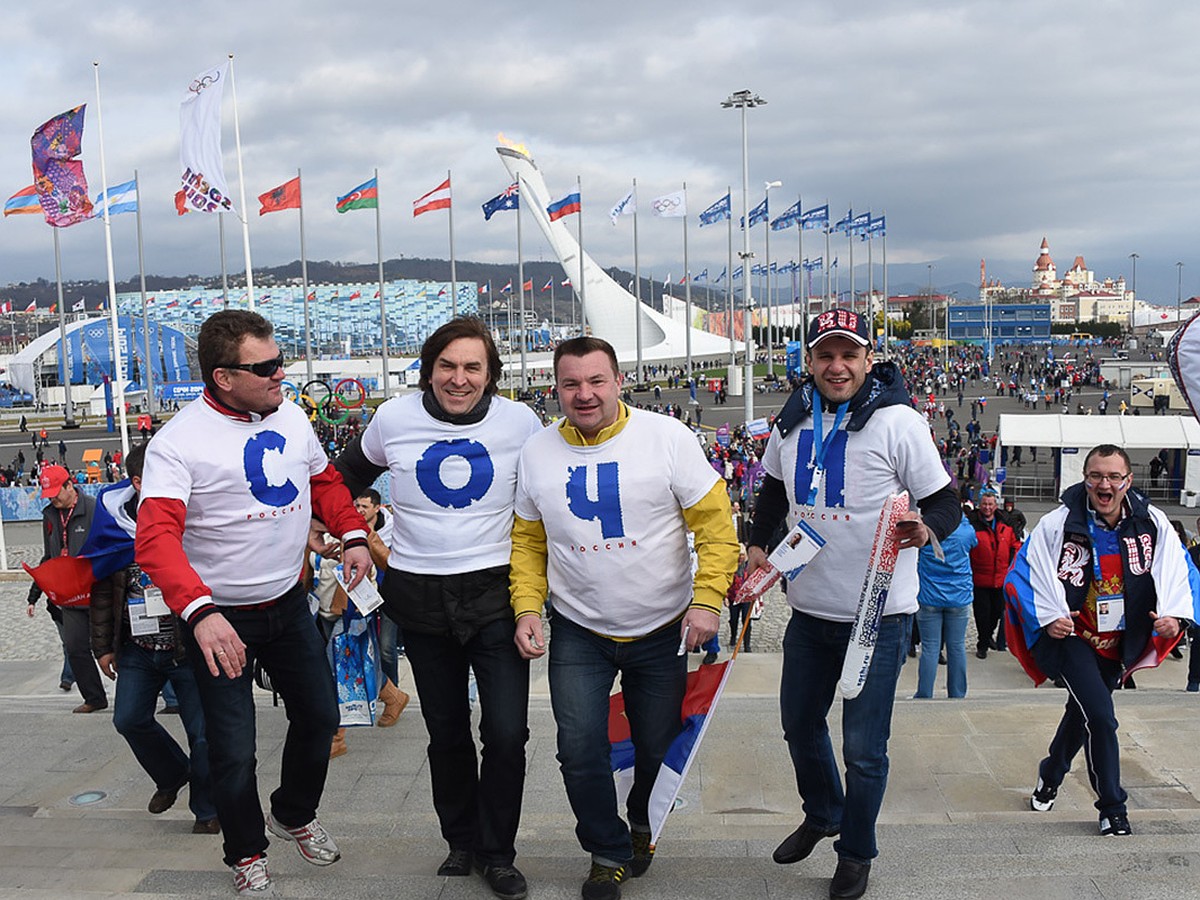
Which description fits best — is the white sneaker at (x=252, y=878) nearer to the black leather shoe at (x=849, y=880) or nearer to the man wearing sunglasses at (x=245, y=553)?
the man wearing sunglasses at (x=245, y=553)

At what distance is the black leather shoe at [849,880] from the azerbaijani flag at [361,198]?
28.1 metres

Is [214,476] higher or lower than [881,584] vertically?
higher

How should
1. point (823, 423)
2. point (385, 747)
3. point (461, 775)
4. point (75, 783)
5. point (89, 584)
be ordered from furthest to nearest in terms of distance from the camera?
point (385, 747), point (75, 783), point (89, 584), point (461, 775), point (823, 423)

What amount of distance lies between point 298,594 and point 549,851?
1.22 metres

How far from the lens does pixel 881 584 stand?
276cm

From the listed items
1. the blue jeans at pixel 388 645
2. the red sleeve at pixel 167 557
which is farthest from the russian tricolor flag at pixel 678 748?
the blue jeans at pixel 388 645

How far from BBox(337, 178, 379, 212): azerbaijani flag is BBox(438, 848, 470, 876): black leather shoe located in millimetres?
27569

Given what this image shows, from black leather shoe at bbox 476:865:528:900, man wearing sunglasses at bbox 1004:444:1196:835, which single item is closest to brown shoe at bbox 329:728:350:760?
black leather shoe at bbox 476:865:528:900

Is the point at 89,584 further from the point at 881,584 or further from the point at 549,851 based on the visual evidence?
the point at 881,584

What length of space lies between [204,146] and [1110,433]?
18814 millimetres

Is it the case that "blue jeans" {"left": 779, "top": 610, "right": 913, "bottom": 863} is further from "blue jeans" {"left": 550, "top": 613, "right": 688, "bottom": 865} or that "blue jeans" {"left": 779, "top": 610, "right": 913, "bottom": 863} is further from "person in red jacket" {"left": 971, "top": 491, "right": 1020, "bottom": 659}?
"person in red jacket" {"left": 971, "top": 491, "right": 1020, "bottom": 659}

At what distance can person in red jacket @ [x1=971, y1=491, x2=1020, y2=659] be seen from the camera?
27.3ft

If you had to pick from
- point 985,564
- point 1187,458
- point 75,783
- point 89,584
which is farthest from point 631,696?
point 1187,458

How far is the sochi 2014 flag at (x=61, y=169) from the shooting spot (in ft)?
59.8
